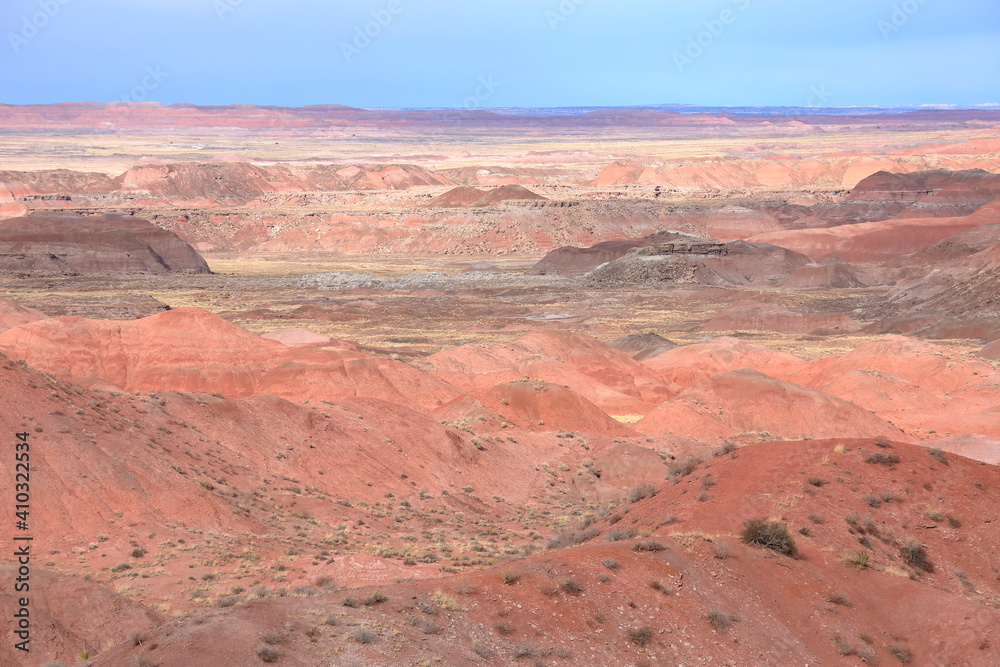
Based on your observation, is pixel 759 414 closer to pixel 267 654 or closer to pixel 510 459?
pixel 510 459

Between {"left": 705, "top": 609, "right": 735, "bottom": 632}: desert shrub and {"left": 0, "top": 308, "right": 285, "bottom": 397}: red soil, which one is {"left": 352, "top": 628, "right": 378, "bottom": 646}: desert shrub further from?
{"left": 0, "top": 308, "right": 285, "bottom": 397}: red soil

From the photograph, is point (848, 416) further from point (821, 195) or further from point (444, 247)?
point (821, 195)

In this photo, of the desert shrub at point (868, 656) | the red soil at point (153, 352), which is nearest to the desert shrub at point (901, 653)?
the desert shrub at point (868, 656)

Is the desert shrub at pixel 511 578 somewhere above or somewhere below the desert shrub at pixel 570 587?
above

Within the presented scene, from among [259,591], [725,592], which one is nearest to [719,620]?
[725,592]

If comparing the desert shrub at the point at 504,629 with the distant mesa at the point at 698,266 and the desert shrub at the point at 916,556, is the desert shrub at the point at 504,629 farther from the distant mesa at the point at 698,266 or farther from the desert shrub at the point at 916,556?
the distant mesa at the point at 698,266
